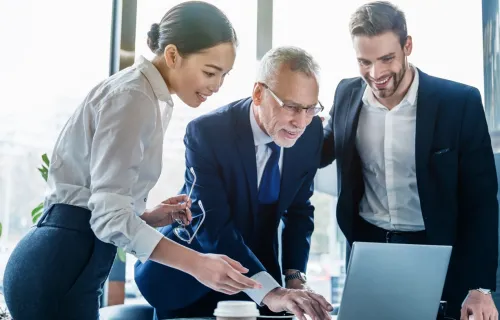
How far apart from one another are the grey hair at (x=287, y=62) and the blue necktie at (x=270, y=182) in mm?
278

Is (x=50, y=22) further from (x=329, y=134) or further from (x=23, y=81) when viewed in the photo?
(x=329, y=134)

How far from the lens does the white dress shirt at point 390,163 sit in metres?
2.02

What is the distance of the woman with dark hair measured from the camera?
3.76ft

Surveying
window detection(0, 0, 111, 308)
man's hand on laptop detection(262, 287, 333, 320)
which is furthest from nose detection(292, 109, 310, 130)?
window detection(0, 0, 111, 308)

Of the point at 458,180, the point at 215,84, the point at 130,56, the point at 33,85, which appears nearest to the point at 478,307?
the point at 458,180

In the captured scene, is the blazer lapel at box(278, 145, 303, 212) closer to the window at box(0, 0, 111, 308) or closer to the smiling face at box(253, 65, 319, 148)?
the smiling face at box(253, 65, 319, 148)

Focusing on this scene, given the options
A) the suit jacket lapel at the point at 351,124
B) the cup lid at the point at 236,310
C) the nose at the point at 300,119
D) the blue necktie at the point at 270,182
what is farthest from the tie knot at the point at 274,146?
the cup lid at the point at 236,310

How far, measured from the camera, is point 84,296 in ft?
3.89

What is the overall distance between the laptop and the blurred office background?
172cm

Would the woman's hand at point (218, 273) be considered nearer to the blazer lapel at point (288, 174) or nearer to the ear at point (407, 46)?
the blazer lapel at point (288, 174)

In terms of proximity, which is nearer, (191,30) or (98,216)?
(98,216)

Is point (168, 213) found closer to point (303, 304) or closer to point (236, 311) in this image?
point (303, 304)

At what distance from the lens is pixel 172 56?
4.65ft

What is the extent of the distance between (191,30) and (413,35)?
2262mm
